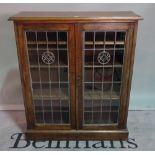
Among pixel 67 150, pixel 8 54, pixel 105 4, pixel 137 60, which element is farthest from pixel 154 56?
pixel 8 54

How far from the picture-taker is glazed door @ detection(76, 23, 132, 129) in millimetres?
1682

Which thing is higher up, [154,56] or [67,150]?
[154,56]

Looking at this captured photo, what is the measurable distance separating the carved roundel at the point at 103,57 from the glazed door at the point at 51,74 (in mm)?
211

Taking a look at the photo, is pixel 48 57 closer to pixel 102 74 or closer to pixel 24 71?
pixel 24 71

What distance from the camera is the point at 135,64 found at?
2.37m

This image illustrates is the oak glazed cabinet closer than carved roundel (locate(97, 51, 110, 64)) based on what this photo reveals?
Yes

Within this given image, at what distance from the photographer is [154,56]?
2.32 metres

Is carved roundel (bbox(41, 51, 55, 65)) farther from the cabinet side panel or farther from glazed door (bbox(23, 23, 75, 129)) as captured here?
the cabinet side panel

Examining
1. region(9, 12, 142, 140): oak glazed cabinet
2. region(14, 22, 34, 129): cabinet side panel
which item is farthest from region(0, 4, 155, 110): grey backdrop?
region(14, 22, 34, 129): cabinet side panel

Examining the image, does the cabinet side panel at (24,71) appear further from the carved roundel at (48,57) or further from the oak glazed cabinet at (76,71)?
the carved roundel at (48,57)

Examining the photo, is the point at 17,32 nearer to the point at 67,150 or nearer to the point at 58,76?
the point at 58,76

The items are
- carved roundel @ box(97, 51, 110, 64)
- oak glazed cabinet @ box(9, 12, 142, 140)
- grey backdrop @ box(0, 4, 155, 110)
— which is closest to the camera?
oak glazed cabinet @ box(9, 12, 142, 140)

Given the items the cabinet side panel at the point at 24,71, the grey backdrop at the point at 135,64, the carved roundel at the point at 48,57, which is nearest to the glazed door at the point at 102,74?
the carved roundel at the point at 48,57

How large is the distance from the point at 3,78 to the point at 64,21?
1.21 metres
